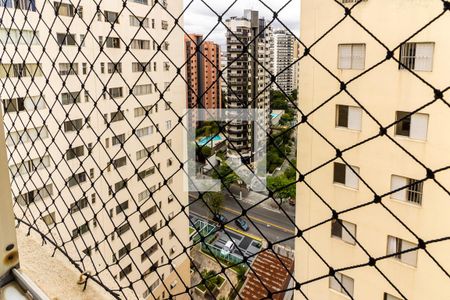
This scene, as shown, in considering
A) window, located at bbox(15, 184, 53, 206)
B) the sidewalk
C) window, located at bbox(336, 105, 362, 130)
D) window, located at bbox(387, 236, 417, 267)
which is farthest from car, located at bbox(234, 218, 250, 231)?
window, located at bbox(336, 105, 362, 130)

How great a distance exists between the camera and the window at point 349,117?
6.29 feet

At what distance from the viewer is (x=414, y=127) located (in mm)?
1764

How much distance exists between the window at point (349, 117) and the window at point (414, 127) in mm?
191

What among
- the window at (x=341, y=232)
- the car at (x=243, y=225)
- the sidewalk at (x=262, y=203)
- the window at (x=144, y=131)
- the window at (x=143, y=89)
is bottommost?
the car at (x=243, y=225)

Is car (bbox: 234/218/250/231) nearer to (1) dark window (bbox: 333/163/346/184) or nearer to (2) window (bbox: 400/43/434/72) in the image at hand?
(1) dark window (bbox: 333/163/346/184)

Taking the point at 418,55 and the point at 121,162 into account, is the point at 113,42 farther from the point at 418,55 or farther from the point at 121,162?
the point at 418,55

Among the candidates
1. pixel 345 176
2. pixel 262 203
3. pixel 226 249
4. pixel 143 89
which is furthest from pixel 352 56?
pixel 262 203

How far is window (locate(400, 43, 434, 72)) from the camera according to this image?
5.32 ft

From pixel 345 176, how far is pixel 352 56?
2.15 ft

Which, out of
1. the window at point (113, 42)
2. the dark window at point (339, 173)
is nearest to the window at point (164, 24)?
the window at point (113, 42)

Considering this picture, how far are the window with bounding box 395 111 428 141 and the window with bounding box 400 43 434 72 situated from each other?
0.22m

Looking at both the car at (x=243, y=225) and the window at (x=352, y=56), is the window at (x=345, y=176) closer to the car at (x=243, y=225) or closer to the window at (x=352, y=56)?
the window at (x=352, y=56)

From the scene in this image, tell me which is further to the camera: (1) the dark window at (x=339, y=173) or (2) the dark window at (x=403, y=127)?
(1) the dark window at (x=339, y=173)

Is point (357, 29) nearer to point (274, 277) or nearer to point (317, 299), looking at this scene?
point (317, 299)
